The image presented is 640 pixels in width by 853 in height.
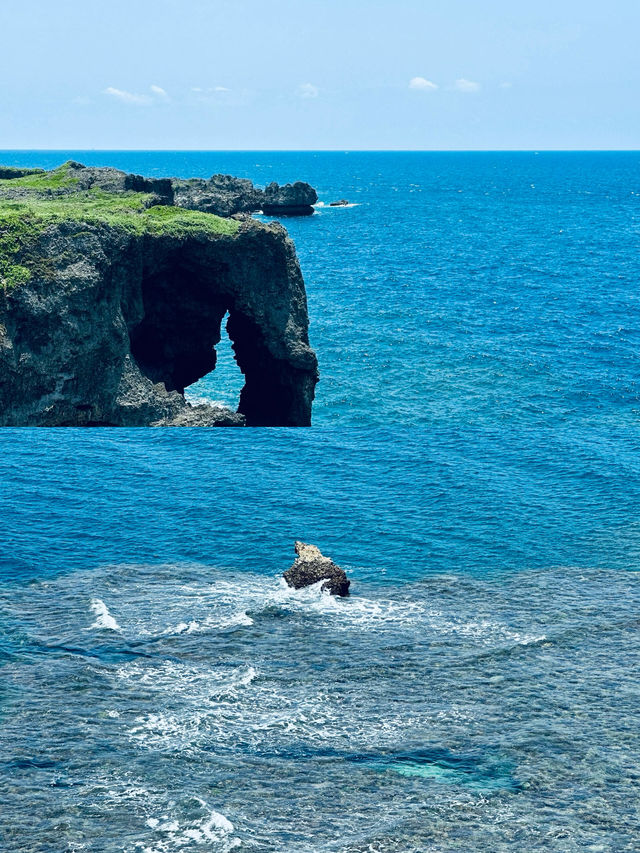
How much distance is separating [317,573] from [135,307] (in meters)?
25.0

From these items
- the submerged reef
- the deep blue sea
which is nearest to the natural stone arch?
the submerged reef

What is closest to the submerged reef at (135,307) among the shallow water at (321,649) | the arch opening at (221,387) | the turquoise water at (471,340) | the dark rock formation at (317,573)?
the shallow water at (321,649)

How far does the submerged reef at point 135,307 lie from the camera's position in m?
63.7

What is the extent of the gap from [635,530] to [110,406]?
38.7m

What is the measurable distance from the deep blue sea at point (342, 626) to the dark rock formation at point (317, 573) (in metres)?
0.91

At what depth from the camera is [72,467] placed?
80250 mm

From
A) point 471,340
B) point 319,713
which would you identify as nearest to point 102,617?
point 319,713

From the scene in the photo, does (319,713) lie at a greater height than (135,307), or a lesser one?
lesser

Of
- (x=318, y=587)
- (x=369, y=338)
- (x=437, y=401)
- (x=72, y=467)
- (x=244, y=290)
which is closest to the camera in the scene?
(x=318, y=587)

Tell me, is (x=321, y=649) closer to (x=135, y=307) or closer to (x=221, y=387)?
(x=135, y=307)

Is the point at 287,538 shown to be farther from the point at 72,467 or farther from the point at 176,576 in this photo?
the point at 72,467

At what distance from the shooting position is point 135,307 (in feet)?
230

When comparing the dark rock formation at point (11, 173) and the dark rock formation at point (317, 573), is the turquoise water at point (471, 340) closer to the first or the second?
the dark rock formation at point (11, 173)

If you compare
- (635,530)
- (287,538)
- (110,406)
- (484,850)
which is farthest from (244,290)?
(484,850)
